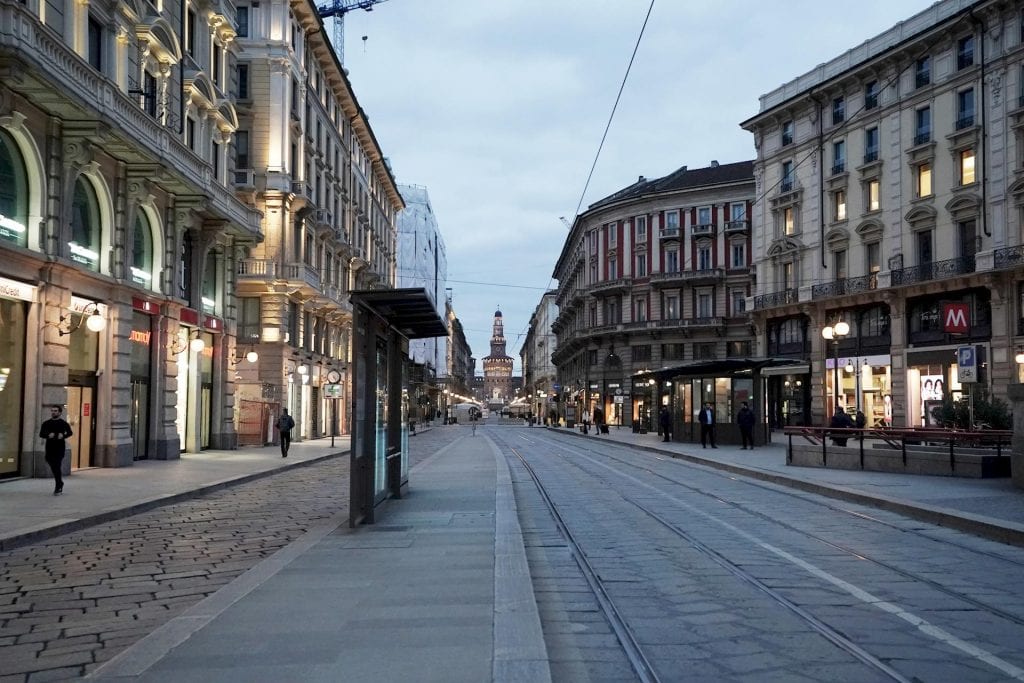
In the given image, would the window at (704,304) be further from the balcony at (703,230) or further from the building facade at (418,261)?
the building facade at (418,261)

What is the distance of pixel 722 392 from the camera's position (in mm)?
36625

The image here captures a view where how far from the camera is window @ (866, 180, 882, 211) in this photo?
148 feet

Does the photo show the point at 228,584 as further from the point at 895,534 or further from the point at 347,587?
the point at 895,534

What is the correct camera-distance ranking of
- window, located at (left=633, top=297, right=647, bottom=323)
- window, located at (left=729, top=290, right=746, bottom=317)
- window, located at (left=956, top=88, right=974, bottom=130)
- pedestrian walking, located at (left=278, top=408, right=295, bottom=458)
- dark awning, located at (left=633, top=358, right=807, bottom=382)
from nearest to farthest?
pedestrian walking, located at (left=278, top=408, right=295, bottom=458) < dark awning, located at (left=633, top=358, right=807, bottom=382) < window, located at (left=956, top=88, right=974, bottom=130) < window, located at (left=729, top=290, right=746, bottom=317) < window, located at (left=633, top=297, right=647, bottom=323)

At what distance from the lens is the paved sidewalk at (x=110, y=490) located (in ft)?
40.9

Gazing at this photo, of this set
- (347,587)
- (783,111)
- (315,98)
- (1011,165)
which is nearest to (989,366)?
(1011,165)

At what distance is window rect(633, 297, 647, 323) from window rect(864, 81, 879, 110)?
2984 cm

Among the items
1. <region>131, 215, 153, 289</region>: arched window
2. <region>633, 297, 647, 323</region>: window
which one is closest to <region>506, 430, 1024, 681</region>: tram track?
<region>131, 215, 153, 289</region>: arched window

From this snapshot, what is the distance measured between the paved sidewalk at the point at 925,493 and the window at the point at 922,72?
25.0 meters

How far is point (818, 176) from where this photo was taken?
1948 inches

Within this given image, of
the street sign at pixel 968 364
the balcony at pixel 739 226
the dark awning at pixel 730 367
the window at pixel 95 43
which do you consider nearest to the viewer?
the street sign at pixel 968 364

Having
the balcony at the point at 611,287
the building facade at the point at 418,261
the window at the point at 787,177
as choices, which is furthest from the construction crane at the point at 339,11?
the window at the point at 787,177

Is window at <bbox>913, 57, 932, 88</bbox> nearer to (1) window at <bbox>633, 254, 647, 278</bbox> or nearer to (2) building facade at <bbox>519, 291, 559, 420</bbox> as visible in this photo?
(1) window at <bbox>633, 254, 647, 278</bbox>

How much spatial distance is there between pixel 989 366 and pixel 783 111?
804 inches
